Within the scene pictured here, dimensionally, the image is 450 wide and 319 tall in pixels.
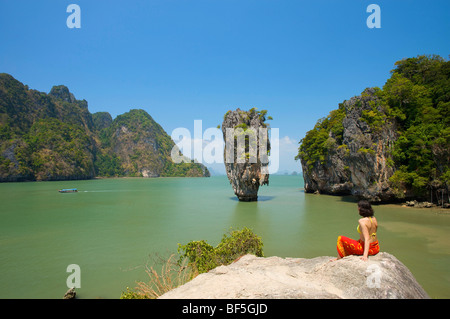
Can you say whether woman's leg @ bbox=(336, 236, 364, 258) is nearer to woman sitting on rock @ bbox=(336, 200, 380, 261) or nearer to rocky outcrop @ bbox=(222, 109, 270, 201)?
woman sitting on rock @ bbox=(336, 200, 380, 261)

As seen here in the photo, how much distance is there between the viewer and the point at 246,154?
20469mm

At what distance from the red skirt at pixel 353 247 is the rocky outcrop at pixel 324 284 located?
0.11m

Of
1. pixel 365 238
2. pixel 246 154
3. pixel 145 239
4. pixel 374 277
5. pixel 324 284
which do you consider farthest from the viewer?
pixel 246 154

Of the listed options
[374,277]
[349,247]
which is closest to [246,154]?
[349,247]

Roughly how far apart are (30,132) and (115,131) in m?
45.9

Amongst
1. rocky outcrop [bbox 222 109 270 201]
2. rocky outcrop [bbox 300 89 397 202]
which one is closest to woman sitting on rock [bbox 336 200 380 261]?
rocky outcrop [bbox 222 109 270 201]

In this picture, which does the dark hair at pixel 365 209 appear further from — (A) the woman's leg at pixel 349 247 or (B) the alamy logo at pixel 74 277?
(B) the alamy logo at pixel 74 277

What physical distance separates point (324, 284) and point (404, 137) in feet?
67.4

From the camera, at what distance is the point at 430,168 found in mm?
17188

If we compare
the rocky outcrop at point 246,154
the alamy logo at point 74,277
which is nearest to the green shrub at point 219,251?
the alamy logo at point 74,277

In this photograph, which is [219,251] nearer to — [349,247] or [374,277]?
[349,247]

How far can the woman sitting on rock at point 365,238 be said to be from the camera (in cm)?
346
